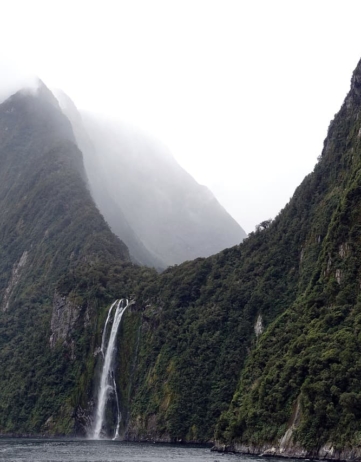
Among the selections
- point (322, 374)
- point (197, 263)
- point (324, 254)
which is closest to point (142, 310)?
point (197, 263)

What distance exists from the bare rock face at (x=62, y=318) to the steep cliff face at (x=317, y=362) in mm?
51681

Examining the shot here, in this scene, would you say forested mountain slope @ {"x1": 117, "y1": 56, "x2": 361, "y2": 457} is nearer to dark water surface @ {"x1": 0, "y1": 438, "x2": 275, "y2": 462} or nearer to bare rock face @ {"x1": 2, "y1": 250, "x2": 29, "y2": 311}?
dark water surface @ {"x1": 0, "y1": 438, "x2": 275, "y2": 462}

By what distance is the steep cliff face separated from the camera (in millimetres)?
71312

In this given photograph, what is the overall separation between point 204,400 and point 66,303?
44.9 metres

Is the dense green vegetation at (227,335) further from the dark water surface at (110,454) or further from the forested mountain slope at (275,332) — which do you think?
the dark water surface at (110,454)

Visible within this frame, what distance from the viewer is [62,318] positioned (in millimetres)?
145375

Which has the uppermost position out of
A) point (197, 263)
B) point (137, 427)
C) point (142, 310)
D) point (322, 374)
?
point (197, 263)

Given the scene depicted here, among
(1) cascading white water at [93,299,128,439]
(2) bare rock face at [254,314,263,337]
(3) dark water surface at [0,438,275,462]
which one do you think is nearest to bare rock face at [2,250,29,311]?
(1) cascading white water at [93,299,128,439]

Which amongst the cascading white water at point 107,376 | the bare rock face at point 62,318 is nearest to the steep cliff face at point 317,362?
the cascading white water at point 107,376

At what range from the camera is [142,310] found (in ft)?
447

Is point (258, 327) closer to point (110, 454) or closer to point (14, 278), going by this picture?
point (110, 454)

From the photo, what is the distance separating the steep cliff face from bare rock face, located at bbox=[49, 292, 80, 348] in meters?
51.7

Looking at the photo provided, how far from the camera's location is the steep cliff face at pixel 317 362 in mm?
71312

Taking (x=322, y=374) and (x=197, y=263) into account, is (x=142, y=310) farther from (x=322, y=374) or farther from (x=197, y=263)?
(x=322, y=374)
